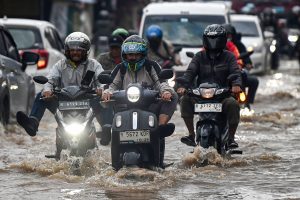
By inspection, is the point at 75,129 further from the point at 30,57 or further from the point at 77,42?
the point at 30,57

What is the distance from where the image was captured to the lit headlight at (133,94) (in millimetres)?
11117

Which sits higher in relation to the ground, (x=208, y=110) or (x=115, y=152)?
(x=208, y=110)

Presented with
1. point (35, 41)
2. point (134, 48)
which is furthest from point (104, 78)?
point (35, 41)

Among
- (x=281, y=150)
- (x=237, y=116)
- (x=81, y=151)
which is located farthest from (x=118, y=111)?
(x=281, y=150)

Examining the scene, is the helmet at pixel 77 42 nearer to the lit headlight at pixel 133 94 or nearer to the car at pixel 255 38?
the lit headlight at pixel 133 94

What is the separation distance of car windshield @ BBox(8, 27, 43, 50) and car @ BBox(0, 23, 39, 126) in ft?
9.04

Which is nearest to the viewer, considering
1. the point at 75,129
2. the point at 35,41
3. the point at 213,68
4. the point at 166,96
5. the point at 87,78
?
the point at 166,96

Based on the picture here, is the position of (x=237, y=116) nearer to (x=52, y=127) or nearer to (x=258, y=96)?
(x=52, y=127)

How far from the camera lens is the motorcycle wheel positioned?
36.6 ft

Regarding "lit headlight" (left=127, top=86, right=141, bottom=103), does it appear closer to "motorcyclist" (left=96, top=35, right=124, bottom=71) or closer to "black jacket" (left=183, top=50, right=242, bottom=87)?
"black jacket" (left=183, top=50, right=242, bottom=87)

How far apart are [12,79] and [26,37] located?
4.26 m

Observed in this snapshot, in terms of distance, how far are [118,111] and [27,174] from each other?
123 centimetres

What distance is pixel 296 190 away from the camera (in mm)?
10406

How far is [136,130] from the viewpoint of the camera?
435 inches
